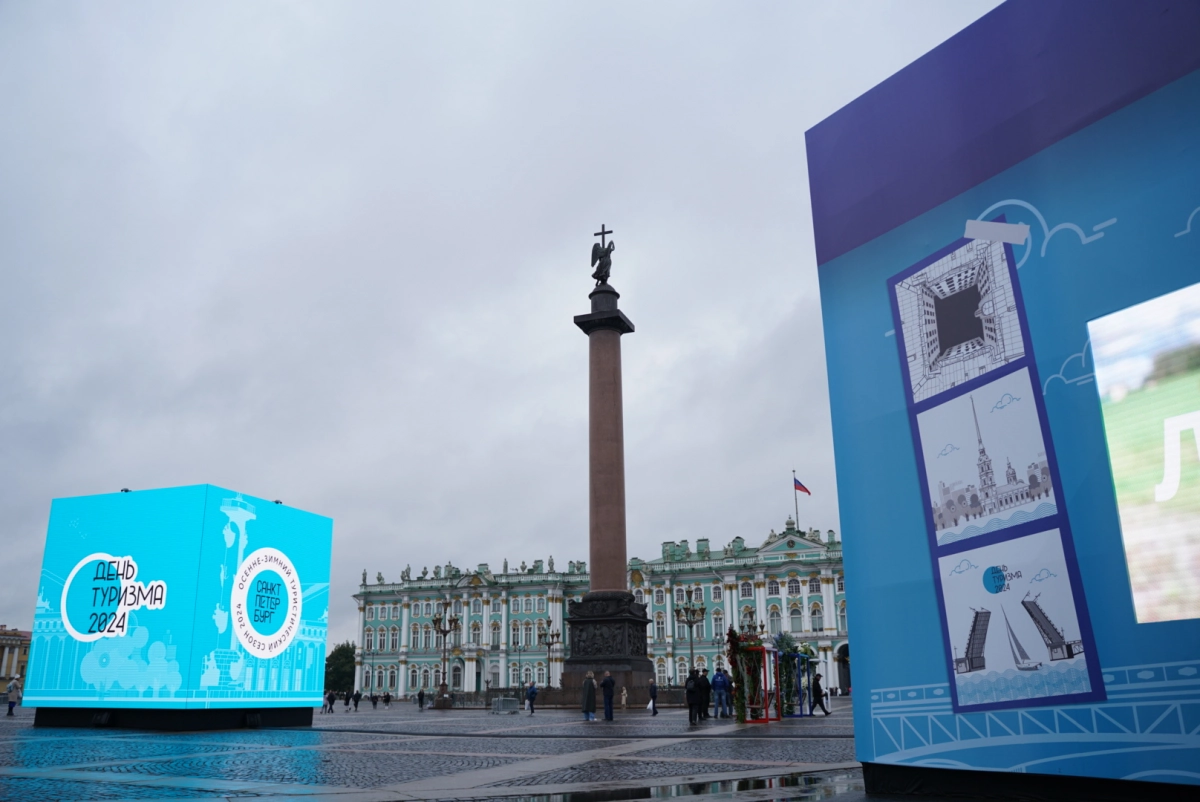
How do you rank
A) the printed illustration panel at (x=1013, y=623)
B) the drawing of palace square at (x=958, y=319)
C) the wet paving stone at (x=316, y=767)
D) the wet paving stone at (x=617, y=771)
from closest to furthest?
the printed illustration panel at (x=1013, y=623) < the drawing of palace square at (x=958, y=319) < the wet paving stone at (x=617, y=771) < the wet paving stone at (x=316, y=767)

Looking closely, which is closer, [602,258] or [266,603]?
[266,603]

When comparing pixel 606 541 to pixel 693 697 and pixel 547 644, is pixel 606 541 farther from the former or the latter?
pixel 547 644

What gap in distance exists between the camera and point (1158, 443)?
669 centimetres

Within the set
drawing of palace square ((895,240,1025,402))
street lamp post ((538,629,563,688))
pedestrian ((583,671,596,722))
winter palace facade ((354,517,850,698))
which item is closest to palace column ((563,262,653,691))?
pedestrian ((583,671,596,722))

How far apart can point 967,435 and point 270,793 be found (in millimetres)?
7393

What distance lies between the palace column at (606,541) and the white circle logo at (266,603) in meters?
11.9

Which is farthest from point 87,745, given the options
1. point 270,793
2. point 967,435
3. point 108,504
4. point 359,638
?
point 359,638

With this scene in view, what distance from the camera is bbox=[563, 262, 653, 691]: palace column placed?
31719 millimetres

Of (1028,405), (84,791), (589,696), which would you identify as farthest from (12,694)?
(1028,405)

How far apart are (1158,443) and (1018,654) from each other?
6.84 ft

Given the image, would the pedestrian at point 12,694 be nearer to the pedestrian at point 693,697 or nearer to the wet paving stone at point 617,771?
the pedestrian at point 693,697

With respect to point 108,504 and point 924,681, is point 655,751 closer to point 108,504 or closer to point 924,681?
point 924,681

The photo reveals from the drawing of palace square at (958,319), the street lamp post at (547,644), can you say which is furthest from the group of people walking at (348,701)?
the drawing of palace square at (958,319)

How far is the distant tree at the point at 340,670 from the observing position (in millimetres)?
121312
